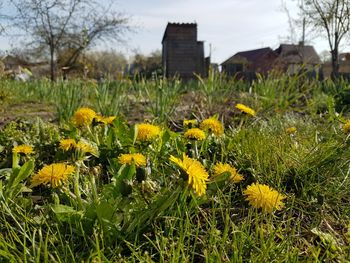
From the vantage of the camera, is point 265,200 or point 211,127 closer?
point 265,200

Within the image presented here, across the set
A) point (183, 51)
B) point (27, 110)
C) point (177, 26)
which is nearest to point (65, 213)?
point (27, 110)

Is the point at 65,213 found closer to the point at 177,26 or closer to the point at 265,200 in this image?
the point at 265,200

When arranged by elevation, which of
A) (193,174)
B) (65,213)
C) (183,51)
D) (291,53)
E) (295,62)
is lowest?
(65,213)

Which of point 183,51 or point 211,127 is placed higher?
point 183,51

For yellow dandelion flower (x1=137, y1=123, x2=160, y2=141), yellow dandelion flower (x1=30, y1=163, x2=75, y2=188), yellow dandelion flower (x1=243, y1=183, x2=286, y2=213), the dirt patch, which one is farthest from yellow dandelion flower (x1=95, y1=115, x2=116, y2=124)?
the dirt patch

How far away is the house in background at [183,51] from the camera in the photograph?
47.4 feet

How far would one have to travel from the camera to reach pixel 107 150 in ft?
5.32

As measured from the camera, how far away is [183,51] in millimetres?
14758

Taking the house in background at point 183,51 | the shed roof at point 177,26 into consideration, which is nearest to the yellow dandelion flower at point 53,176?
the house in background at point 183,51

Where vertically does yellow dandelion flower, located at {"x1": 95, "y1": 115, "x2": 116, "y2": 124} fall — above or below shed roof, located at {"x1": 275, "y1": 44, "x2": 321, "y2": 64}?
below

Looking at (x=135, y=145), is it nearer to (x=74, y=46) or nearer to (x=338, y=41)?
(x=74, y=46)

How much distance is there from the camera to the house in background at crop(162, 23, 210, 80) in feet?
47.4

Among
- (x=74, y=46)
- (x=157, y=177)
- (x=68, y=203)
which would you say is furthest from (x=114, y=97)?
(x=74, y=46)

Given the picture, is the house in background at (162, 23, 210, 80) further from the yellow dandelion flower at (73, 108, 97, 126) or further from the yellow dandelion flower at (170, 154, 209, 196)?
the yellow dandelion flower at (170, 154, 209, 196)
